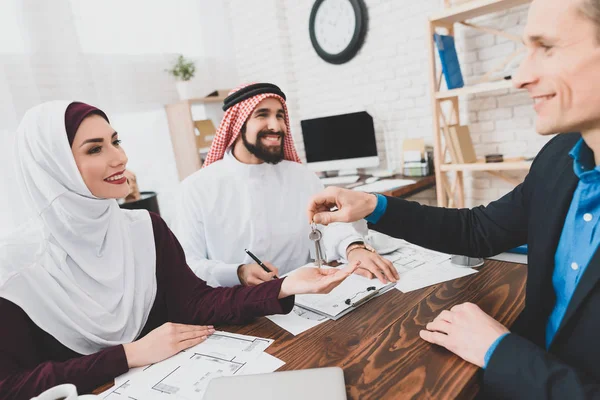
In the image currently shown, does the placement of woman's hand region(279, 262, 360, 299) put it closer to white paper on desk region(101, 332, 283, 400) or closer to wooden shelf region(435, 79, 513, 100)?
white paper on desk region(101, 332, 283, 400)

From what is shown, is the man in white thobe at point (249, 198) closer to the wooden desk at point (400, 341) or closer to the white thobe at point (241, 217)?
the white thobe at point (241, 217)

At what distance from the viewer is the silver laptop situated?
71 cm

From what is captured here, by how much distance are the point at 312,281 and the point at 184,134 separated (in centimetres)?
305

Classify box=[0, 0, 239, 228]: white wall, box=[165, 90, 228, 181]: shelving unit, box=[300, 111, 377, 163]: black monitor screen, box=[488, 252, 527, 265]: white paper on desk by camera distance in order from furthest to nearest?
box=[165, 90, 228, 181]: shelving unit, box=[300, 111, 377, 163]: black monitor screen, box=[0, 0, 239, 228]: white wall, box=[488, 252, 527, 265]: white paper on desk

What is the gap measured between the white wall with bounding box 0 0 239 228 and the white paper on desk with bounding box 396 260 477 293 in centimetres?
300

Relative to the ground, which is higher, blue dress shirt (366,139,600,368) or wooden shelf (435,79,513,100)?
wooden shelf (435,79,513,100)

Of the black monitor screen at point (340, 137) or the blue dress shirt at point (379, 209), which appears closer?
the blue dress shirt at point (379, 209)

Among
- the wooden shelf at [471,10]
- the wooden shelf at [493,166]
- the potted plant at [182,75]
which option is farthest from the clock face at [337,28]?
the wooden shelf at [493,166]

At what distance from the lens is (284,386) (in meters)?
0.73

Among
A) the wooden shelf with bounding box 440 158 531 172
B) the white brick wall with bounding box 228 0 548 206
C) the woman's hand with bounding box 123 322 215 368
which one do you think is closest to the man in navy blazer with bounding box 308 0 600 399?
the woman's hand with bounding box 123 322 215 368

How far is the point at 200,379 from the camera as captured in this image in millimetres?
829

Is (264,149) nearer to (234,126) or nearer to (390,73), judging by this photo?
(234,126)

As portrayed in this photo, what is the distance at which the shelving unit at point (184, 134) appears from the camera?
3678 millimetres

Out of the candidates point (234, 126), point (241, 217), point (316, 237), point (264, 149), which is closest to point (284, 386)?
point (316, 237)
